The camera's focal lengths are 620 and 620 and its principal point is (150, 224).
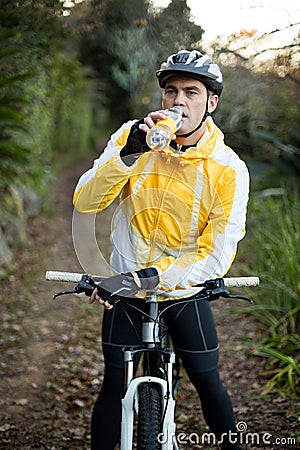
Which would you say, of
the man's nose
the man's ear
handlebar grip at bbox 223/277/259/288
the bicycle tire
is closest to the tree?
the man's ear

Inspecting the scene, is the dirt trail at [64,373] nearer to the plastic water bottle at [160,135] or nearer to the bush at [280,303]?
the bush at [280,303]

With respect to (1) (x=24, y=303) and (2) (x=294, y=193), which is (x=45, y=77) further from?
(2) (x=294, y=193)

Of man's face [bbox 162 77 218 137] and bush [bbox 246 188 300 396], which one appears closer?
man's face [bbox 162 77 218 137]

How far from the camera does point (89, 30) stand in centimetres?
561

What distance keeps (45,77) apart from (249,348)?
3.91 metres

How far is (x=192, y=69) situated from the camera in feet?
8.02

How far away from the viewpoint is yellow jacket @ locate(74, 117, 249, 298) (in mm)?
2439

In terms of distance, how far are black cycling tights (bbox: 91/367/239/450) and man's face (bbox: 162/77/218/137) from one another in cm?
108

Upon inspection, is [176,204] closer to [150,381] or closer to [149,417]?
[150,381]

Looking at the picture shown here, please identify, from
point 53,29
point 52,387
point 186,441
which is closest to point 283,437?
point 186,441
